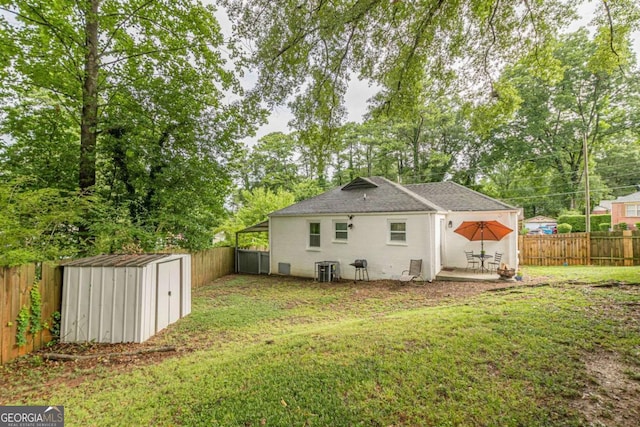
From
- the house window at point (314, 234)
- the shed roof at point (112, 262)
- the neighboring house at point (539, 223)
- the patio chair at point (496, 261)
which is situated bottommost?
the patio chair at point (496, 261)

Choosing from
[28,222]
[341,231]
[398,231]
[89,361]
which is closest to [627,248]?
[398,231]

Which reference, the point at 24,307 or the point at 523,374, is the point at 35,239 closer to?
the point at 24,307

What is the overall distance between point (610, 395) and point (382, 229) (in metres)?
8.70

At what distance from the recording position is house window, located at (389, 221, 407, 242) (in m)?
10.9

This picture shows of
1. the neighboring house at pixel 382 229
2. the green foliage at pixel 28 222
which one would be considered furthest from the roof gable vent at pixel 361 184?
the green foliage at pixel 28 222

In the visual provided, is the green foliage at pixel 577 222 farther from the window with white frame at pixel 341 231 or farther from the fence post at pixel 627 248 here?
the window with white frame at pixel 341 231

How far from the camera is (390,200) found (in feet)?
38.5

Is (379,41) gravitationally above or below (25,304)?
above

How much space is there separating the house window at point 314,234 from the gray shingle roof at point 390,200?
683 mm

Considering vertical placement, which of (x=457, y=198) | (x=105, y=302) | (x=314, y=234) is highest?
(x=457, y=198)

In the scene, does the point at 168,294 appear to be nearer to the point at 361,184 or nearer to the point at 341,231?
the point at 341,231

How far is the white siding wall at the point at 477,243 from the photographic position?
11.3 m

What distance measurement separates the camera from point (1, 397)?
332 cm

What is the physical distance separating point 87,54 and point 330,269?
35.3 ft
